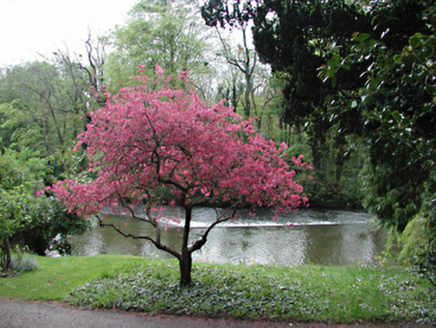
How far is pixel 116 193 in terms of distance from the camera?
5.54 metres

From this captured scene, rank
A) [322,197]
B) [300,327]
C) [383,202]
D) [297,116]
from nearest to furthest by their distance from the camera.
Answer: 1. [300,327]
2. [297,116]
3. [383,202]
4. [322,197]

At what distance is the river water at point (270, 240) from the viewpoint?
1231cm

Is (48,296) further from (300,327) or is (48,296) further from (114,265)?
(300,327)

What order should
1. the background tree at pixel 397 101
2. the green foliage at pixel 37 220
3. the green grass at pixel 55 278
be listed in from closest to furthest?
the background tree at pixel 397 101 < the green grass at pixel 55 278 < the green foliage at pixel 37 220

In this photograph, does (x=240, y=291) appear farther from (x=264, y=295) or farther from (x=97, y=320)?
(x=97, y=320)

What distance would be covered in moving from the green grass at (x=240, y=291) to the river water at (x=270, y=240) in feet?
9.58

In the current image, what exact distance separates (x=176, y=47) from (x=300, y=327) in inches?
845

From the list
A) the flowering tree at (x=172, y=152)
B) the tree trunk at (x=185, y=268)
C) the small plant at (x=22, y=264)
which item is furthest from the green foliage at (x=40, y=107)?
the tree trunk at (x=185, y=268)

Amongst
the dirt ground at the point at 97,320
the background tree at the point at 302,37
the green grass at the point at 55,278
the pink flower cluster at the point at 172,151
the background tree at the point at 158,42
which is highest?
the background tree at the point at 158,42

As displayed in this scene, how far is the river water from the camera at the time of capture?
40.4ft

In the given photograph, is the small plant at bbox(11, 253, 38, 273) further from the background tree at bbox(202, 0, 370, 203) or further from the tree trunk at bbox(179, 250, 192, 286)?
the background tree at bbox(202, 0, 370, 203)

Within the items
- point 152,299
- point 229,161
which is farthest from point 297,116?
point 152,299

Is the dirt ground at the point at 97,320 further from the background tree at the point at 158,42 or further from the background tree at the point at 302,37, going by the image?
the background tree at the point at 158,42

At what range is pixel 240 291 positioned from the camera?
19.1 feet
